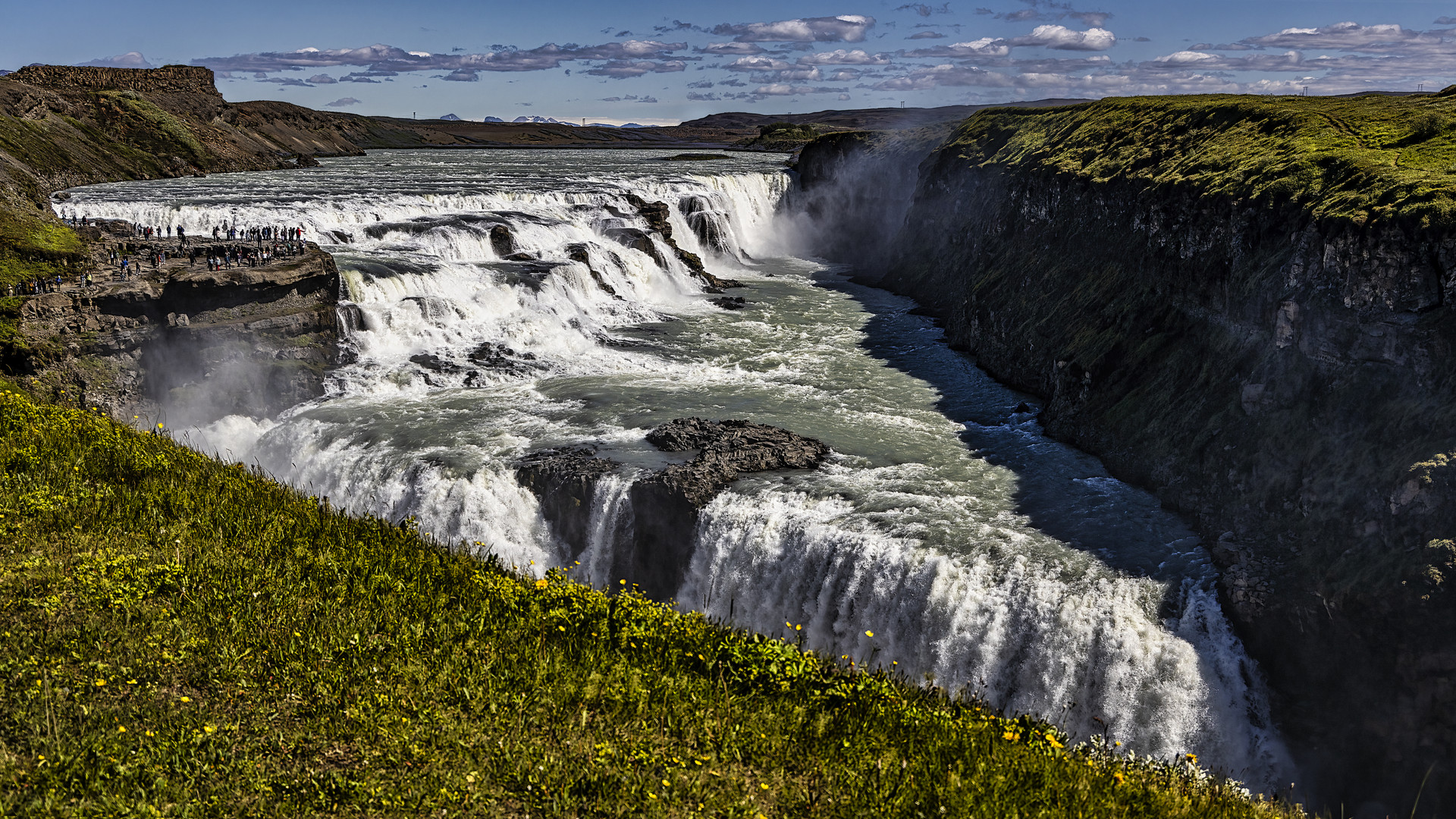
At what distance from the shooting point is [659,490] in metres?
20.2

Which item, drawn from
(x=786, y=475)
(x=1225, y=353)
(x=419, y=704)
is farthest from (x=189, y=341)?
(x=1225, y=353)

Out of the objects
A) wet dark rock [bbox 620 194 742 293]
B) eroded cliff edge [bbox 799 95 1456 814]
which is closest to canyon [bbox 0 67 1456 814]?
eroded cliff edge [bbox 799 95 1456 814]

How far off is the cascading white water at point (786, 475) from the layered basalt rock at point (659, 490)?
342 mm

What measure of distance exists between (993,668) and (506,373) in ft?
66.4

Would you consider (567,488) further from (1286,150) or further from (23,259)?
(23,259)

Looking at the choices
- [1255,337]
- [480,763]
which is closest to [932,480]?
[1255,337]

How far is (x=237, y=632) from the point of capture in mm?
7840

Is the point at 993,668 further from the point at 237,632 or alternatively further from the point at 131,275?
the point at 131,275

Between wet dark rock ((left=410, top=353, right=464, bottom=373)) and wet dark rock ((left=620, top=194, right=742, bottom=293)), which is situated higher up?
wet dark rock ((left=620, top=194, right=742, bottom=293))

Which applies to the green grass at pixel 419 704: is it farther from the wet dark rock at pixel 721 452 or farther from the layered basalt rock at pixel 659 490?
the wet dark rock at pixel 721 452

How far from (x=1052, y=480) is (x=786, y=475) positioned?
6.98 meters

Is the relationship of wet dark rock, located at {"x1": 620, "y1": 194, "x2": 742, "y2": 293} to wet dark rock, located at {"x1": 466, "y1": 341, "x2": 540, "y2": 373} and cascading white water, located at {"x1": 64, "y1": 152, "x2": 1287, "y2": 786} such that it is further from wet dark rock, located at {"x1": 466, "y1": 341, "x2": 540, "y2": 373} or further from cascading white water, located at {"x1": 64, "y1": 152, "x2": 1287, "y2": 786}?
wet dark rock, located at {"x1": 466, "y1": 341, "x2": 540, "y2": 373}

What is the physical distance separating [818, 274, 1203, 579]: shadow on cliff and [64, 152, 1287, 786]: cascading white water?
93 millimetres

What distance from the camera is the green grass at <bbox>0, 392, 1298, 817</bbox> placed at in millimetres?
6305
